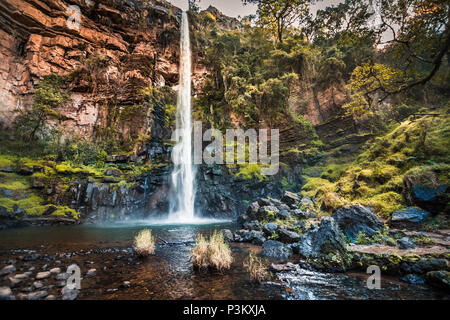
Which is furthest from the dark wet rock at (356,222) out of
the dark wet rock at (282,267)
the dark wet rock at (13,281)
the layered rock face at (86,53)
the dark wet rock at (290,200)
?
the layered rock face at (86,53)

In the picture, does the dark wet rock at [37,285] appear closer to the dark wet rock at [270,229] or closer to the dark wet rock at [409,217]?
the dark wet rock at [270,229]

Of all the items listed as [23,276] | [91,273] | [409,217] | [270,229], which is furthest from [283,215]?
[23,276]

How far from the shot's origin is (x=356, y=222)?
7.20 metres

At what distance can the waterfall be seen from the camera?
61.0 feet

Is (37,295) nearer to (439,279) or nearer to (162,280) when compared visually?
(162,280)

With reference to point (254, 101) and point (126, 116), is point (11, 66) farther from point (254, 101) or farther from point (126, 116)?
point (254, 101)

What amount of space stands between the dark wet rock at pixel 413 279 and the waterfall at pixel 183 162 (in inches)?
591

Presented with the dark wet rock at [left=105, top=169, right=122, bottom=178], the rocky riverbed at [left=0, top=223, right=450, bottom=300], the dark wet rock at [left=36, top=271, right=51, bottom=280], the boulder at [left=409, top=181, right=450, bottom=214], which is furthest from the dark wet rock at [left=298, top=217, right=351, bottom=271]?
the dark wet rock at [left=105, top=169, right=122, bottom=178]

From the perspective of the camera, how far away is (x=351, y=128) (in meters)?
21.5

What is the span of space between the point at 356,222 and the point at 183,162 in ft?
53.7

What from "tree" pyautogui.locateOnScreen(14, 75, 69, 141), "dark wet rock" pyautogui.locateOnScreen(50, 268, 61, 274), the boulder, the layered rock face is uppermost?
the layered rock face

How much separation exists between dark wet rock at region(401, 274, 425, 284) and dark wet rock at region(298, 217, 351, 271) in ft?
3.83

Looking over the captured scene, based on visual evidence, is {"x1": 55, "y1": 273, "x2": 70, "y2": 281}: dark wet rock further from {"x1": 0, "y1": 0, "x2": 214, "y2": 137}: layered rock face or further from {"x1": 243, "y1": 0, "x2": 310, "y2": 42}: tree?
{"x1": 0, "y1": 0, "x2": 214, "y2": 137}: layered rock face

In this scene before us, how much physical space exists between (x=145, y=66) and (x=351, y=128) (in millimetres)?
25480
